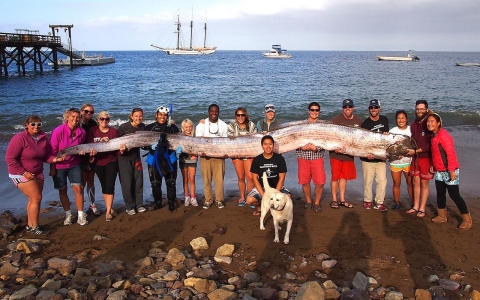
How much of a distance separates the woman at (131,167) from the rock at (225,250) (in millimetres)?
2390

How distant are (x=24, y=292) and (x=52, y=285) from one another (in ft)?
0.94

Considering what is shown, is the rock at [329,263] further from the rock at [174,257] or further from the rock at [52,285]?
the rock at [52,285]

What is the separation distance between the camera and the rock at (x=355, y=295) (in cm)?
417

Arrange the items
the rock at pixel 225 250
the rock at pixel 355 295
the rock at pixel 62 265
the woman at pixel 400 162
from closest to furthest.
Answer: the rock at pixel 355 295, the rock at pixel 62 265, the rock at pixel 225 250, the woman at pixel 400 162

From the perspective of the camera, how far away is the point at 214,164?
7520mm

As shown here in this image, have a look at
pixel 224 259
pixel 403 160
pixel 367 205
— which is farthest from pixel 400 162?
pixel 224 259

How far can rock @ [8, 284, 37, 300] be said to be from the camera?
13.6ft

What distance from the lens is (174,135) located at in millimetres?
7148

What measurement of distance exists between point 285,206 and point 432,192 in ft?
14.6

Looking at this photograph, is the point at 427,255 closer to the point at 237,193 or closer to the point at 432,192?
the point at 432,192


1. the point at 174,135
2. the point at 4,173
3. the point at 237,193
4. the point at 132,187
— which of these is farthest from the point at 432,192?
the point at 4,173

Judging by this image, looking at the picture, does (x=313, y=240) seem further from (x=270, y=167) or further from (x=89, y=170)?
(x=89, y=170)

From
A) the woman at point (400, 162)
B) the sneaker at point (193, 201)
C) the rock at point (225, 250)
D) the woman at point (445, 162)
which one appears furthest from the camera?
the sneaker at point (193, 201)

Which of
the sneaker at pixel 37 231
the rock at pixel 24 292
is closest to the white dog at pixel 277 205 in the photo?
the rock at pixel 24 292
